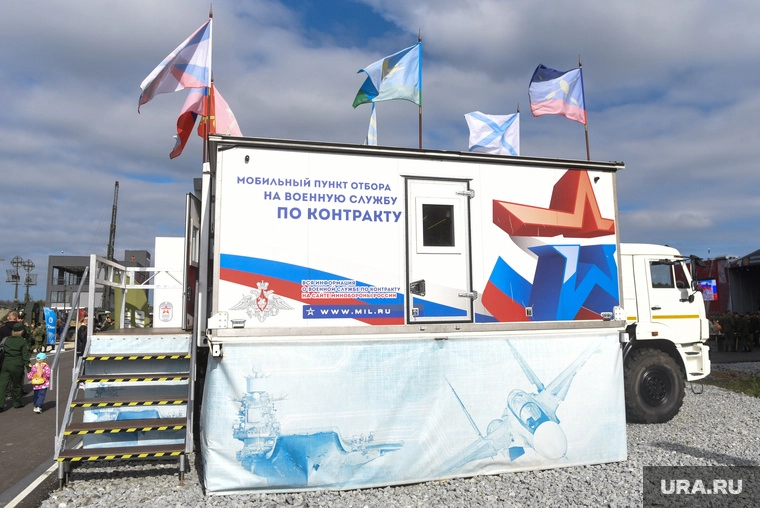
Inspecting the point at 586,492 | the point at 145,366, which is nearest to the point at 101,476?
the point at 145,366

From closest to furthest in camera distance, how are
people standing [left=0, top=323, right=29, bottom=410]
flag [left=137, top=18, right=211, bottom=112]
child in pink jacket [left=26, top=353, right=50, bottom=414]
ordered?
flag [left=137, top=18, right=211, bottom=112], child in pink jacket [left=26, top=353, right=50, bottom=414], people standing [left=0, top=323, right=29, bottom=410]

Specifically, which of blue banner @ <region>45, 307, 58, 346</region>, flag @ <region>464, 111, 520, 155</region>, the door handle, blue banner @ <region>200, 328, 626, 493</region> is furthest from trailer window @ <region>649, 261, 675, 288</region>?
blue banner @ <region>45, 307, 58, 346</region>

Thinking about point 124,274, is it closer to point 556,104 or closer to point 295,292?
point 295,292

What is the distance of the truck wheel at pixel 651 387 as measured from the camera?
8516mm

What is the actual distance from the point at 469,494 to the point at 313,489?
1605 millimetres

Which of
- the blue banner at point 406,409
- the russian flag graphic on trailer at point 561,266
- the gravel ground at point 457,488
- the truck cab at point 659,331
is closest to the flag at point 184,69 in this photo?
the blue banner at point 406,409

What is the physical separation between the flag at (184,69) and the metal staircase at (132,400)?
2.63 meters

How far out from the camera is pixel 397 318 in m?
6.03

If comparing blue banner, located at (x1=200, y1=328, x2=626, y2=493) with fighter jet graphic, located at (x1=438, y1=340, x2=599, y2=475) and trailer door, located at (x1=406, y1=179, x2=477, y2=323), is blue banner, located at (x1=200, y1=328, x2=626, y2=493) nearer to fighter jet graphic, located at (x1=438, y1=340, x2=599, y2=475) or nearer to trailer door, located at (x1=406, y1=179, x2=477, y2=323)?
fighter jet graphic, located at (x1=438, y1=340, x2=599, y2=475)

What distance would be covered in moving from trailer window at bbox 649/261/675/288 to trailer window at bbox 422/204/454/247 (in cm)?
468

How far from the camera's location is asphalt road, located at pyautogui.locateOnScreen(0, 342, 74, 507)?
6227 millimetres

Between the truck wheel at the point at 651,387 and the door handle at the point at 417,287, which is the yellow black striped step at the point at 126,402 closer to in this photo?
the door handle at the point at 417,287

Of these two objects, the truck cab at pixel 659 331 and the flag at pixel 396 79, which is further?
the flag at pixel 396 79

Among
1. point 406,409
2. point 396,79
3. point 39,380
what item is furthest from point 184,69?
point 39,380
